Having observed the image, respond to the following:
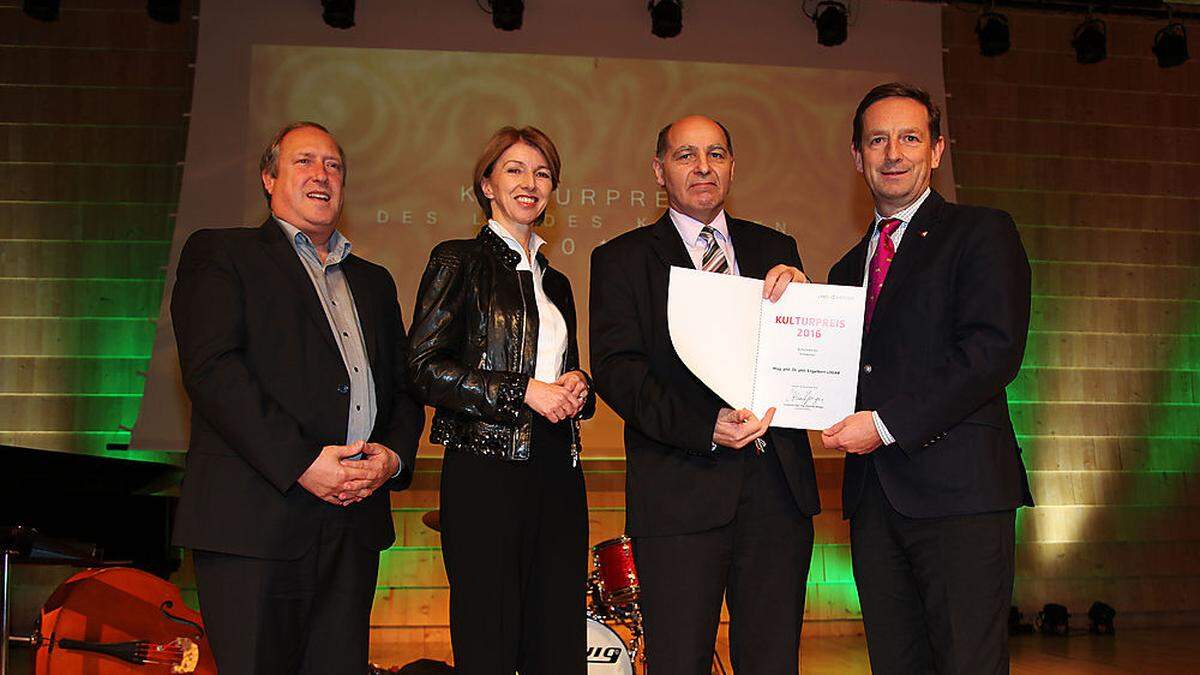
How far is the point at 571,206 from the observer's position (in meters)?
6.22

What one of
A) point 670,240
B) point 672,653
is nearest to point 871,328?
point 670,240

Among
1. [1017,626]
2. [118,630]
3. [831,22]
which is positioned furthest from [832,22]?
[118,630]

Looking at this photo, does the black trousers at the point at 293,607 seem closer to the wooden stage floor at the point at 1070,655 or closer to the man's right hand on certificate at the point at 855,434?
the man's right hand on certificate at the point at 855,434

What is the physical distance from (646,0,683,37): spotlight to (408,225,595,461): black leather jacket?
4.10m

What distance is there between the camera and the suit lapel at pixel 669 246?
2.58 m

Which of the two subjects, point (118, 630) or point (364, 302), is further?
point (118, 630)

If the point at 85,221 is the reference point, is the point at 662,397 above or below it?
below

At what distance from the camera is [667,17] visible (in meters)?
6.41

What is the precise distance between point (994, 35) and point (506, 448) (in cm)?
578

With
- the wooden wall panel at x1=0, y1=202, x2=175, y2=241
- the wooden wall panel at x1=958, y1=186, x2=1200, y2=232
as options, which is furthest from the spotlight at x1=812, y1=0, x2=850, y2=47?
the wooden wall panel at x1=0, y1=202, x2=175, y2=241

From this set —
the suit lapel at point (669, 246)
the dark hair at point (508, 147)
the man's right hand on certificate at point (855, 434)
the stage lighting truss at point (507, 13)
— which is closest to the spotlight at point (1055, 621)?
the stage lighting truss at point (507, 13)

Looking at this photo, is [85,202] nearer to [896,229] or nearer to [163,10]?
[163,10]

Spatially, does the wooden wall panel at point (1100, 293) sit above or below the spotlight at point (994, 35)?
below

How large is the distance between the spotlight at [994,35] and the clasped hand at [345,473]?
591 centimetres
